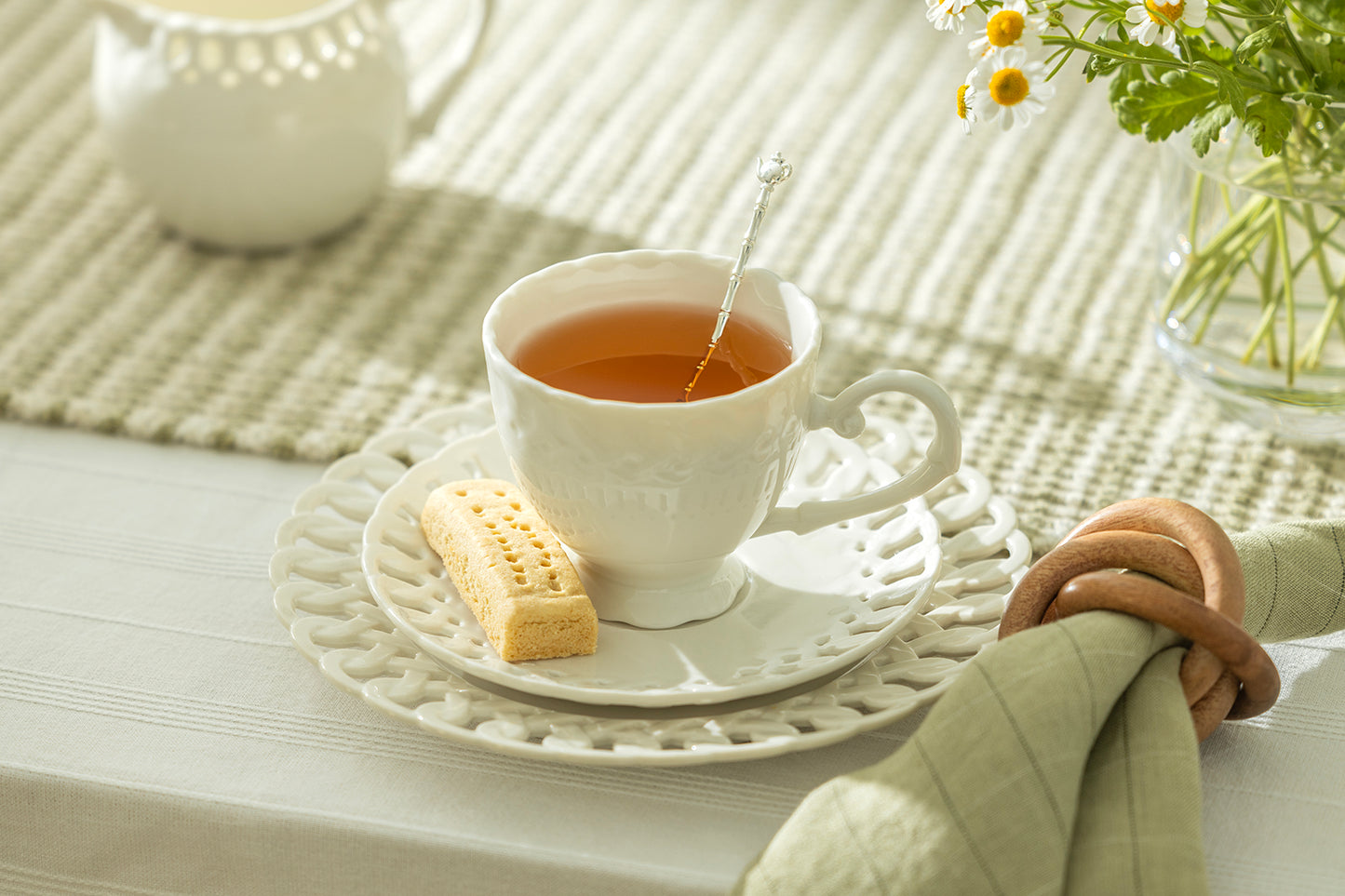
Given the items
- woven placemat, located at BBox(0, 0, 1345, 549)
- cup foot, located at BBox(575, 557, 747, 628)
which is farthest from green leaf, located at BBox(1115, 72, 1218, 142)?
cup foot, located at BBox(575, 557, 747, 628)

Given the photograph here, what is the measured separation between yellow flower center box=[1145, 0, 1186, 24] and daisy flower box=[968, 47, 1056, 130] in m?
0.06

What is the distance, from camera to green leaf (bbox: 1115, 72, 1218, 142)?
684mm

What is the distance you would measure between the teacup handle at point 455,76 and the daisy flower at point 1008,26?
0.62 meters

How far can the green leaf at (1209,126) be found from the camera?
636 mm

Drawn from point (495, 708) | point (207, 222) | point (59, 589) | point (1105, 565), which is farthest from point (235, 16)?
point (1105, 565)

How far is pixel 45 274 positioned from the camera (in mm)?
1025

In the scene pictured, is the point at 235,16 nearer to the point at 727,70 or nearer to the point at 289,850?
the point at 727,70

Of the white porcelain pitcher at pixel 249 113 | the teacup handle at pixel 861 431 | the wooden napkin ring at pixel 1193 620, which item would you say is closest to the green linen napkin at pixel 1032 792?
the wooden napkin ring at pixel 1193 620

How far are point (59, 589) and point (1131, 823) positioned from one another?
551 mm

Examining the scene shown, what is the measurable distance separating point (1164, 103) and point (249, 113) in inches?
26.2

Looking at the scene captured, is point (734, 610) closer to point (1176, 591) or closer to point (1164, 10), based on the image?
point (1176, 591)

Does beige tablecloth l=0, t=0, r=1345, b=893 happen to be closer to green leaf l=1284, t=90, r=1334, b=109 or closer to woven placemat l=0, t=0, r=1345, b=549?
woven placemat l=0, t=0, r=1345, b=549

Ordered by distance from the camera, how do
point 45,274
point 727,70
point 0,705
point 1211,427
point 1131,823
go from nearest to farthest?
point 1131,823, point 0,705, point 1211,427, point 45,274, point 727,70

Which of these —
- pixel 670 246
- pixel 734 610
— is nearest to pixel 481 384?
pixel 670 246
